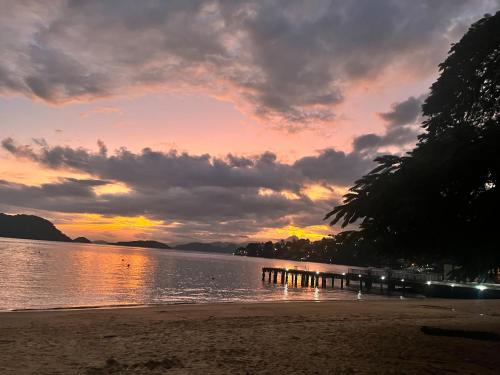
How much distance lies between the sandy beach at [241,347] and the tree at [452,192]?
2728 mm

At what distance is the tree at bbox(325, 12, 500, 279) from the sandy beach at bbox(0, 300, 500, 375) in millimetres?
2728

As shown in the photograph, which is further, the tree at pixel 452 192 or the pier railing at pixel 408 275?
the pier railing at pixel 408 275

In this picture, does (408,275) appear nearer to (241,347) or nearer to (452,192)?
(452,192)

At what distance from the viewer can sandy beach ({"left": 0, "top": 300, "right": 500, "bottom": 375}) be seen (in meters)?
9.67

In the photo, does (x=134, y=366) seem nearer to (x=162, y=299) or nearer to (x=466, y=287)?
(x=162, y=299)

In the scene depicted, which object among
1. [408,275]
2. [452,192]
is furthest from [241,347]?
[408,275]

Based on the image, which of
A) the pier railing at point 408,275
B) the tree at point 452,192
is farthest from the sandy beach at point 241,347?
the pier railing at point 408,275

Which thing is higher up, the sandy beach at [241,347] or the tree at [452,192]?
the tree at [452,192]

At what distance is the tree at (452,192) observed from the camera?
11.2 m

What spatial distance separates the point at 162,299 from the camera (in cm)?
4769

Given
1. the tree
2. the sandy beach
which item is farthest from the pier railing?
the tree

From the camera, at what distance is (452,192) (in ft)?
38.4

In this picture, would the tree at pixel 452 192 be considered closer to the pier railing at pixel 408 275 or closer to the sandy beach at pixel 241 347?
the sandy beach at pixel 241 347

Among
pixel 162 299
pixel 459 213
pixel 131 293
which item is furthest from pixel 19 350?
pixel 131 293
